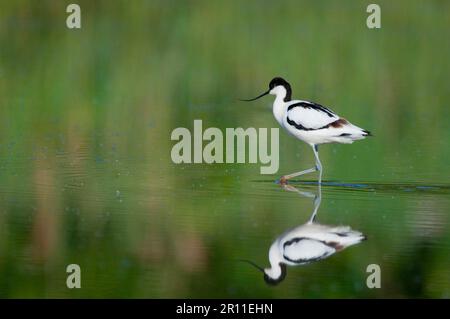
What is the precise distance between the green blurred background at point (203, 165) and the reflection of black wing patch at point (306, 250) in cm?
14

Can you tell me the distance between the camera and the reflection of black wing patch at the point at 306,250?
30.3 ft

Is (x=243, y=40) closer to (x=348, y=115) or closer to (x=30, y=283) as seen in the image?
(x=348, y=115)

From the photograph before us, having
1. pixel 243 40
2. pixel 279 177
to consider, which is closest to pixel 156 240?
pixel 279 177

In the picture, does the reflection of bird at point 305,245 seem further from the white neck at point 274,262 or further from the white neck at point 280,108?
the white neck at point 280,108

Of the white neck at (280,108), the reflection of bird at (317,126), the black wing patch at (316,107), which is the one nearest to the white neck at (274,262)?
the reflection of bird at (317,126)

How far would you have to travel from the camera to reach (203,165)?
539 inches

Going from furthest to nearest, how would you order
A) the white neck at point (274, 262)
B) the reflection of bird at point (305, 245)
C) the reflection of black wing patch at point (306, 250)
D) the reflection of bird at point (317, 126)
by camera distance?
the reflection of bird at point (317, 126)
the reflection of black wing patch at point (306, 250)
the reflection of bird at point (305, 245)
the white neck at point (274, 262)

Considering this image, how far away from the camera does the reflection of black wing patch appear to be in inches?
364

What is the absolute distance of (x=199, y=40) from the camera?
76.0ft

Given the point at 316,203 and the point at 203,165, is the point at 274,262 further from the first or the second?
the point at 203,165

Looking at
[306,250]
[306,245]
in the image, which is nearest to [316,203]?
[306,245]

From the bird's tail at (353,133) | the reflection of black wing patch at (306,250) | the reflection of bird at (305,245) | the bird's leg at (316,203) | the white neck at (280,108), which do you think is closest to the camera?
the reflection of bird at (305,245)

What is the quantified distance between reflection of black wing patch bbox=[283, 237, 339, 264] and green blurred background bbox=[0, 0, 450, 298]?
0.14m

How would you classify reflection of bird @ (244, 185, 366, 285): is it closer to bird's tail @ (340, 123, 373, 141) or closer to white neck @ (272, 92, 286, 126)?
bird's tail @ (340, 123, 373, 141)
